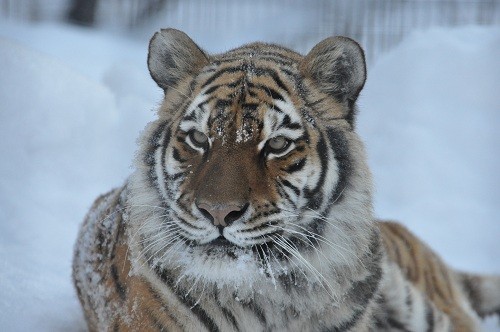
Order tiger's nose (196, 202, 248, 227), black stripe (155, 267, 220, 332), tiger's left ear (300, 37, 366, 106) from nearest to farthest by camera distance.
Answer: tiger's nose (196, 202, 248, 227), black stripe (155, 267, 220, 332), tiger's left ear (300, 37, 366, 106)

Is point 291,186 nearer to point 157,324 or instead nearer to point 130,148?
point 157,324

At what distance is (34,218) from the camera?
3273mm

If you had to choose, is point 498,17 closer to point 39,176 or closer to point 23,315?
point 39,176

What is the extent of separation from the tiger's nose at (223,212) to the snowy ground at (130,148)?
0.87 m

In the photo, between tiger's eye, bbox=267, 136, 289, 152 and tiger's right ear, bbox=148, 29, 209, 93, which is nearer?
tiger's eye, bbox=267, 136, 289, 152

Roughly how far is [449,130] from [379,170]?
0.63 m

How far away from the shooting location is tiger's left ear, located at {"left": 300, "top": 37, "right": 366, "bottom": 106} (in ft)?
6.48

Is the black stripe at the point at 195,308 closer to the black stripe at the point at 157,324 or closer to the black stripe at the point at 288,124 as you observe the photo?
the black stripe at the point at 157,324

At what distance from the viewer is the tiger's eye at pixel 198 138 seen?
1851mm

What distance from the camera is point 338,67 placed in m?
2.01

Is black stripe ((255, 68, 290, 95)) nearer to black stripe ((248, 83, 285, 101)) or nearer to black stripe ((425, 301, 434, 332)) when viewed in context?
black stripe ((248, 83, 285, 101))

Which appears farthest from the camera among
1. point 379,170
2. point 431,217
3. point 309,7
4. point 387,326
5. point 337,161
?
point 309,7

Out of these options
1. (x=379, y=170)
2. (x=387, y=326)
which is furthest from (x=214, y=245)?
(x=379, y=170)

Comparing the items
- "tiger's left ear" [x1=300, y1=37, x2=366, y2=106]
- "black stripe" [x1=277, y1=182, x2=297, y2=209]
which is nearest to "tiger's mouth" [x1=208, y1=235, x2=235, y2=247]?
"black stripe" [x1=277, y1=182, x2=297, y2=209]
